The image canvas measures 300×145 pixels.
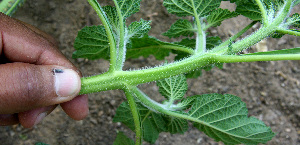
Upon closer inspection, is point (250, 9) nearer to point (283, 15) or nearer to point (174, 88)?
point (283, 15)

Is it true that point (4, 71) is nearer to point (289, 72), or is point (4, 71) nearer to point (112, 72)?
point (112, 72)

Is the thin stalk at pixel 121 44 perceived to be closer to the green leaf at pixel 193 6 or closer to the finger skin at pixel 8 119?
the green leaf at pixel 193 6

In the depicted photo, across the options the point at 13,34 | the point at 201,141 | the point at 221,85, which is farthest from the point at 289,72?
the point at 13,34

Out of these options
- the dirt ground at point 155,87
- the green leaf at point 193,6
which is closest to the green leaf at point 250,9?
the green leaf at point 193,6

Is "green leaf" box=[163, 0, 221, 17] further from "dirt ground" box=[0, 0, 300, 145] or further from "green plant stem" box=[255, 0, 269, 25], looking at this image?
"dirt ground" box=[0, 0, 300, 145]

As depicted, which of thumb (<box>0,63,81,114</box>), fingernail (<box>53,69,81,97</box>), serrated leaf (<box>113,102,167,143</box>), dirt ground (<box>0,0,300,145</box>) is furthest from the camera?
dirt ground (<box>0,0,300,145</box>)

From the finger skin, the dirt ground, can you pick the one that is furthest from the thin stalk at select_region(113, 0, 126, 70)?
the dirt ground

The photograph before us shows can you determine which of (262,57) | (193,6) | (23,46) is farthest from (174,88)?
(23,46)
